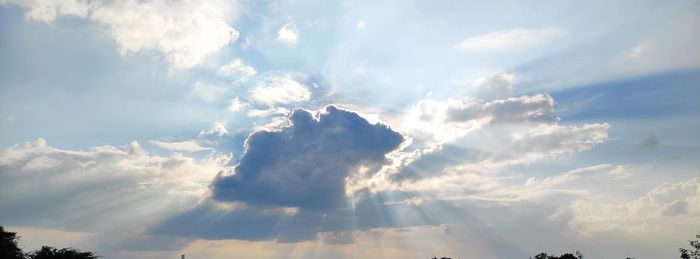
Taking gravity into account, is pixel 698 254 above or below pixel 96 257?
below

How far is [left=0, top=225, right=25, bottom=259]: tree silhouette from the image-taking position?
116906 mm

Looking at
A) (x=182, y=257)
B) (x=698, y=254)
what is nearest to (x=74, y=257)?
(x=182, y=257)

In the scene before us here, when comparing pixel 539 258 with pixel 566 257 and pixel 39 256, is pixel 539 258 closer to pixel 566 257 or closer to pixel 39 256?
pixel 566 257

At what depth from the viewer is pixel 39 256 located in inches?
4540

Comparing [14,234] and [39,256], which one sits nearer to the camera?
[39,256]

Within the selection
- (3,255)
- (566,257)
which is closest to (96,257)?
(3,255)

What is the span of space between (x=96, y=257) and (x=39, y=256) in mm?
15007

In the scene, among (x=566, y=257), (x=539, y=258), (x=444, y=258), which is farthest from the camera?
(x=444, y=258)

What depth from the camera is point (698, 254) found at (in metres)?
109

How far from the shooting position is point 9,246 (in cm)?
12012

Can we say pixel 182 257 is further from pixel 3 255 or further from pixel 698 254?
pixel 698 254

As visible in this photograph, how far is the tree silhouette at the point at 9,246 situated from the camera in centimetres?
11691

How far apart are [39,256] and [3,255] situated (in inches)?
370

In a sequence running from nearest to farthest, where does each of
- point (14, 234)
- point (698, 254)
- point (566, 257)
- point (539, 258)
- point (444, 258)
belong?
point (698, 254)
point (14, 234)
point (566, 257)
point (539, 258)
point (444, 258)
